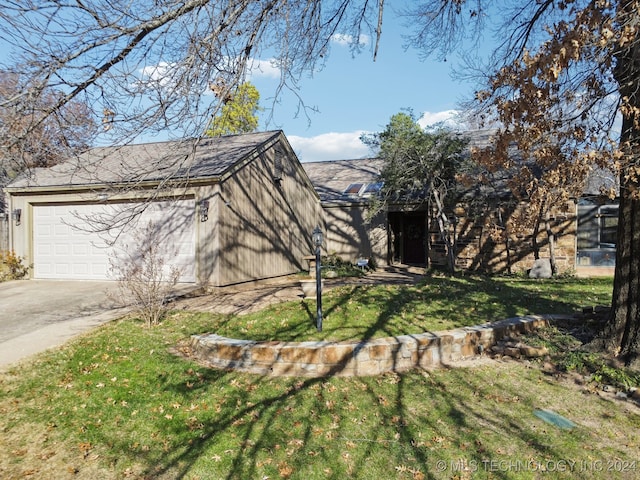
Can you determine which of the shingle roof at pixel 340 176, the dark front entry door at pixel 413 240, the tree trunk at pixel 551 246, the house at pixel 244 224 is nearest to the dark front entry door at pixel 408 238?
the dark front entry door at pixel 413 240

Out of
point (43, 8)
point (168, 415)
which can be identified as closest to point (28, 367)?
point (168, 415)

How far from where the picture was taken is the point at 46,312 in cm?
784

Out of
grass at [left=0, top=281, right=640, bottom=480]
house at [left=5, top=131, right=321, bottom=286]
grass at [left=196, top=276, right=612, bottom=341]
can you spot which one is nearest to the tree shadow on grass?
grass at [left=0, top=281, right=640, bottom=480]

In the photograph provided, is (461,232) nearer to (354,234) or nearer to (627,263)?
(354,234)

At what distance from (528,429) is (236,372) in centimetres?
327

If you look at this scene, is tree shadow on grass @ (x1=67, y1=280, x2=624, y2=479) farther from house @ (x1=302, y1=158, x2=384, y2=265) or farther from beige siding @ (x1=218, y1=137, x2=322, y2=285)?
house @ (x1=302, y1=158, x2=384, y2=265)

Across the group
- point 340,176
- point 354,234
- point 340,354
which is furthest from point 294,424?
point 340,176

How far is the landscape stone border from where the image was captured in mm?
5227

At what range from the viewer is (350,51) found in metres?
6.42

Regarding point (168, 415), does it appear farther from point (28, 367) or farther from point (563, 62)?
point (563, 62)

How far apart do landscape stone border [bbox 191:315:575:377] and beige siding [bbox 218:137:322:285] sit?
4629 mm

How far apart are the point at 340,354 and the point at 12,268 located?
419 inches

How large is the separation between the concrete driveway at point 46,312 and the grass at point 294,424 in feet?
2.50

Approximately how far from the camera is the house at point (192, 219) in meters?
10.0
